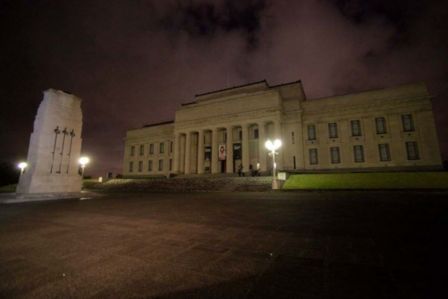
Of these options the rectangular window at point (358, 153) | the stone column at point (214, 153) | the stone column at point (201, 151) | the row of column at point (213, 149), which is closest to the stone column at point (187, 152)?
the row of column at point (213, 149)

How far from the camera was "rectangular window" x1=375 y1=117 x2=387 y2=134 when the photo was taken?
3265 cm

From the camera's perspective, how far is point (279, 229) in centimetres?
520

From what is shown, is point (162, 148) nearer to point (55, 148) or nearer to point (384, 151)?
point (55, 148)

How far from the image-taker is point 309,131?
37156 millimetres

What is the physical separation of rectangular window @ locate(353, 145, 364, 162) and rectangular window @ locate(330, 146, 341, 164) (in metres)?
2.37

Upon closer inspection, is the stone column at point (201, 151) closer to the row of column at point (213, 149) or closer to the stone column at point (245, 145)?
the row of column at point (213, 149)

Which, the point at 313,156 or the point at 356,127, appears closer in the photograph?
the point at 356,127

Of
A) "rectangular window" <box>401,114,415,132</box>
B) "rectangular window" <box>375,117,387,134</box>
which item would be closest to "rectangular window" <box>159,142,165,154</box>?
"rectangular window" <box>375,117,387,134</box>

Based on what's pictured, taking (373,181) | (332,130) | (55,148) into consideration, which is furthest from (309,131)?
(55,148)

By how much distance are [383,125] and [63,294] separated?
1606 inches

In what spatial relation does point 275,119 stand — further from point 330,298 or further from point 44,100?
point 330,298

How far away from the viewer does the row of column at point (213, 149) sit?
35750 millimetres

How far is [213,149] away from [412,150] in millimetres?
30617

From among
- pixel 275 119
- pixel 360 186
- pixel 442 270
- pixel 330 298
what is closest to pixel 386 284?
pixel 330 298
